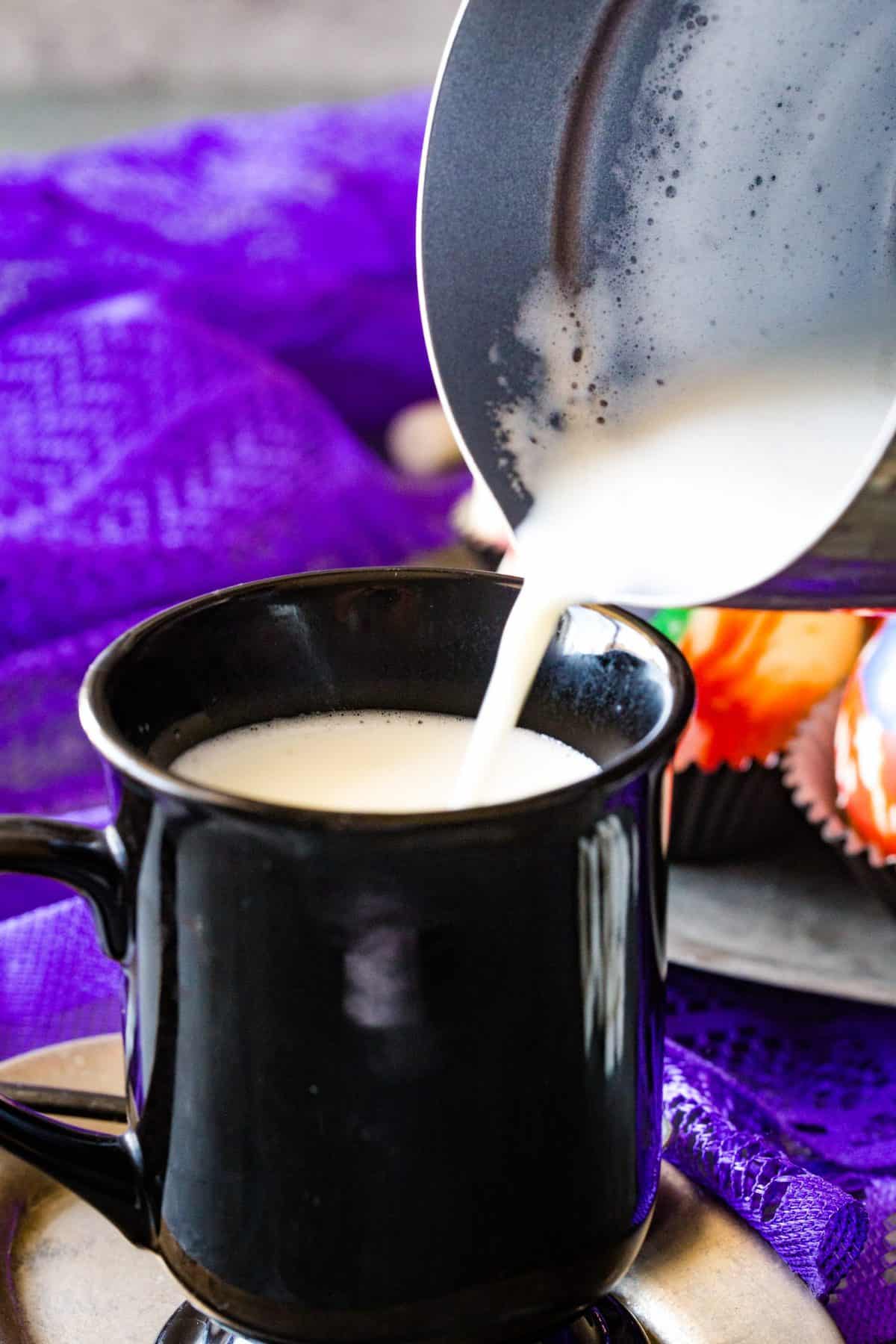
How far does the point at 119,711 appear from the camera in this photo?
0.35 metres

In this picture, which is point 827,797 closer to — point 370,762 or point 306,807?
point 370,762

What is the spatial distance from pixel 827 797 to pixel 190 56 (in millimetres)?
1715

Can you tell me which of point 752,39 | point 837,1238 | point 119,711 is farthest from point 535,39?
point 837,1238

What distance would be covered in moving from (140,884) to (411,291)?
98 centimetres

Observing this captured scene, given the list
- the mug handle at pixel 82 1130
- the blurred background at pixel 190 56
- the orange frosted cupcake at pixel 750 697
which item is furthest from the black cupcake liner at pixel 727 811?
the blurred background at pixel 190 56

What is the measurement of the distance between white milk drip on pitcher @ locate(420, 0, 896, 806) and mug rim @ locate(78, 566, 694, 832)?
2.4 inches

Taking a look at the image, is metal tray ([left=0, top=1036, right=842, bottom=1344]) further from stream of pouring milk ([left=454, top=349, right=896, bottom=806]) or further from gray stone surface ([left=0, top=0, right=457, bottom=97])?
gray stone surface ([left=0, top=0, right=457, bottom=97])

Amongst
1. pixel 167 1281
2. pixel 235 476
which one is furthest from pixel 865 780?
pixel 235 476

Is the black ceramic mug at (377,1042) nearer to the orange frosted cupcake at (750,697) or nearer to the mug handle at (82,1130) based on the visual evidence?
the mug handle at (82,1130)

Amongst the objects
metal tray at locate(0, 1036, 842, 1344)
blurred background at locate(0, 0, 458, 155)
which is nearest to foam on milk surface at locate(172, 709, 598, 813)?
metal tray at locate(0, 1036, 842, 1344)

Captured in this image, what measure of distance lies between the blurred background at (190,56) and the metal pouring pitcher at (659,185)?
4.87ft

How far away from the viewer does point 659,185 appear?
0.46 m

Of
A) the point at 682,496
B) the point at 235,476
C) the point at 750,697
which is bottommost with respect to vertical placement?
the point at 235,476

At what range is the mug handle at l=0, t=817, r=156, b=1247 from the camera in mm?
329
